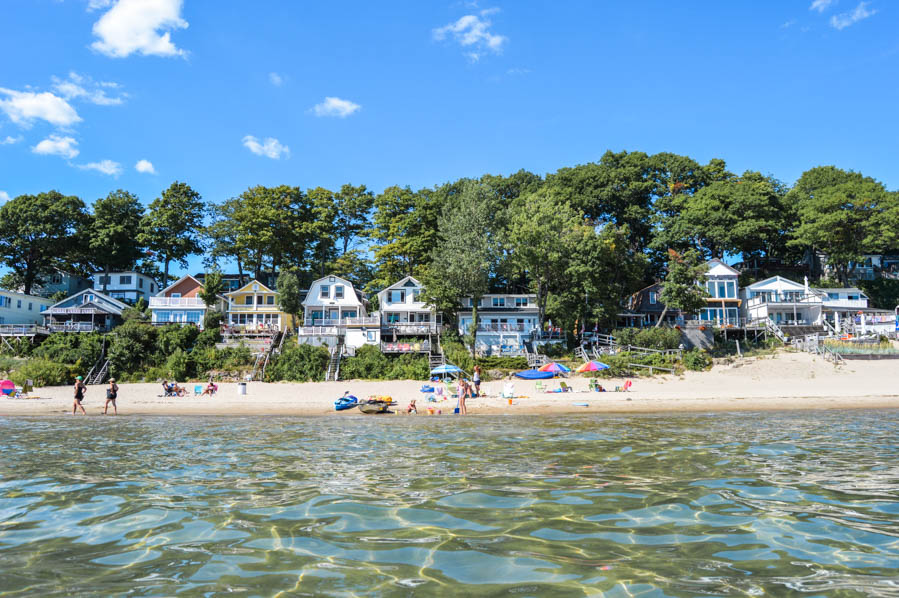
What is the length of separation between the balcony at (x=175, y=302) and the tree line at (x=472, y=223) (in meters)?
9.22

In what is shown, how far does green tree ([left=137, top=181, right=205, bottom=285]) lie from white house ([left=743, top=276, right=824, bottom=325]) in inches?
2503

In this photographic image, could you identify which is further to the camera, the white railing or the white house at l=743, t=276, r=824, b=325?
the white house at l=743, t=276, r=824, b=325

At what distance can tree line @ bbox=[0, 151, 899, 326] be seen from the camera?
5522 cm

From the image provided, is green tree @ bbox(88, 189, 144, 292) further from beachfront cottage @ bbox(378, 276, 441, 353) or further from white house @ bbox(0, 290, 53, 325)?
beachfront cottage @ bbox(378, 276, 441, 353)

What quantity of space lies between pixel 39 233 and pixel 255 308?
29.5 metres

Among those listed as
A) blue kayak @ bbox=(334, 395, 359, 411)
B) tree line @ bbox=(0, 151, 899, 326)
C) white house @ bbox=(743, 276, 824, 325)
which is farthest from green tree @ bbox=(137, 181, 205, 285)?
white house @ bbox=(743, 276, 824, 325)

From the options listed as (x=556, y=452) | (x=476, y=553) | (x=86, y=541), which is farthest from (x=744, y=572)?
(x=556, y=452)

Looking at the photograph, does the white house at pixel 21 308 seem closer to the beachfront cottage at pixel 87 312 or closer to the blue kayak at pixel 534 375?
the beachfront cottage at pixel 87 312

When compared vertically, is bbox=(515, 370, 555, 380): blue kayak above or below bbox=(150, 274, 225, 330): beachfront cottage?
below

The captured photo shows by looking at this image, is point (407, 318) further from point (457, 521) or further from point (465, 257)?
point (457, 521)

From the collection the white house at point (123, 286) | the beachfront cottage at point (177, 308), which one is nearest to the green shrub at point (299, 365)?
the beachfront cottage at point (177, 308)

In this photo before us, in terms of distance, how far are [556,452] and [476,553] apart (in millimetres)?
6817

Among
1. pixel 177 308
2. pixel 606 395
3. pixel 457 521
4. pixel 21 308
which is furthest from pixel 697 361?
pixel 21 308

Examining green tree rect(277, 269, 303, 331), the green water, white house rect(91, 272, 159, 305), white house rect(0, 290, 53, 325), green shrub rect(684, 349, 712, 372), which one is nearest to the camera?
the green water
